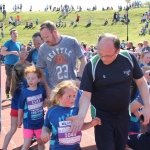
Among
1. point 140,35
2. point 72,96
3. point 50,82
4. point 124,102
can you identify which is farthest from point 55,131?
Result: point 140,35

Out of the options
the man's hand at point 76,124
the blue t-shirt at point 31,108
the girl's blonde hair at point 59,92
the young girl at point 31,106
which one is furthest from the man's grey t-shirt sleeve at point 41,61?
the man's hand at point 76,124

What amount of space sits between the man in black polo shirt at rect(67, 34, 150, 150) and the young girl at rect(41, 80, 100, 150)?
0.16 meters

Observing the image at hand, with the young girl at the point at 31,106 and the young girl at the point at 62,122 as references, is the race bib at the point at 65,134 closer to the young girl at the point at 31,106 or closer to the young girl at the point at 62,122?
the young girl at the point at 62,122

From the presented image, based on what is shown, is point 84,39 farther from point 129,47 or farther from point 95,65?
point 95,65

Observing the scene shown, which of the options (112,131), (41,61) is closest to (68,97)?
(112,131)

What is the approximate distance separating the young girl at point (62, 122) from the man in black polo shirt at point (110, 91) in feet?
0.53

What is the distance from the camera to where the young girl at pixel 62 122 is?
3260 millimetres

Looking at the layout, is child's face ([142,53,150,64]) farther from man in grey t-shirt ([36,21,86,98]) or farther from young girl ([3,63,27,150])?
young girl ([3,63,27,150])

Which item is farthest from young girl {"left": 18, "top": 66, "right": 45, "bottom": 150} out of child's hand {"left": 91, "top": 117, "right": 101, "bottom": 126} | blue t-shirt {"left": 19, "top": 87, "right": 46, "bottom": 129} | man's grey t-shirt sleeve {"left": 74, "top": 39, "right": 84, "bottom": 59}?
child's hand {"left": 91, "top": 117, "right": 101, "bottom": 126}

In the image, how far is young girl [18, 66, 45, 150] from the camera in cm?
436

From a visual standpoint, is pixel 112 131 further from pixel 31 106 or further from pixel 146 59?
pixel 146 59

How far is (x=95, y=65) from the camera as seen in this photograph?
3211mm

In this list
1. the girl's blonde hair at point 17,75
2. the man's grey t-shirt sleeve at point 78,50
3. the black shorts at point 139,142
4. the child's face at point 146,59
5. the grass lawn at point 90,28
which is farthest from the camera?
the grass lawn at point 90,28

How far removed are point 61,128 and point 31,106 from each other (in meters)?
1.26
